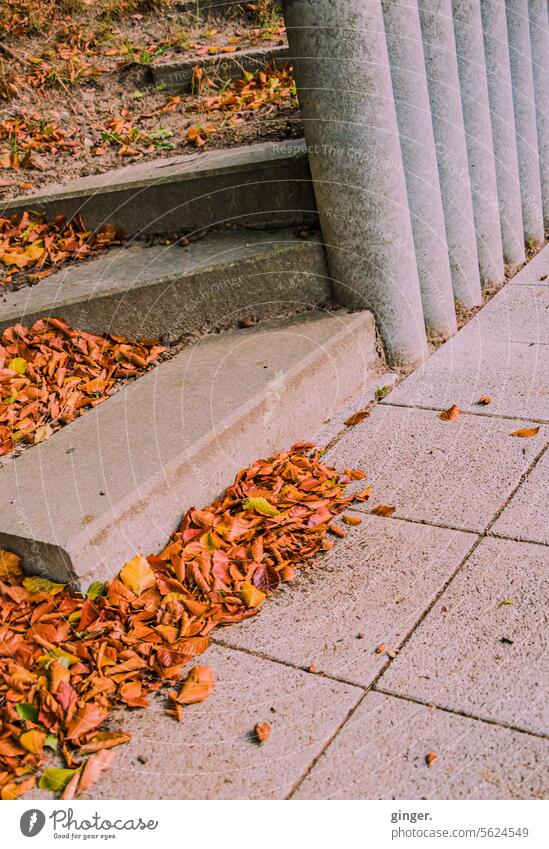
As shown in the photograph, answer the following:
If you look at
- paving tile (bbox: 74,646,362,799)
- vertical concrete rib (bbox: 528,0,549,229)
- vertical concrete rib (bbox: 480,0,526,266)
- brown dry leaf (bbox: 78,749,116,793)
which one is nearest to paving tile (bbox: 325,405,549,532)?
paving tile (bbox: 74,646,362,799)

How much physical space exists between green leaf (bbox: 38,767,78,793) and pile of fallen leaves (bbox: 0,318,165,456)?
4.06ft

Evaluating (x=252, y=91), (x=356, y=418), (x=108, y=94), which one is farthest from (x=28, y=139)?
(x=356, y=418)

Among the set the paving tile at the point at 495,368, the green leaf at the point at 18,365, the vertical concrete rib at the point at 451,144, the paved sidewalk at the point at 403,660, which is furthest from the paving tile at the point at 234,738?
the vertical concrete rib at the point at 451,144

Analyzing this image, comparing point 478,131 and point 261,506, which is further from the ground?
point 478,131

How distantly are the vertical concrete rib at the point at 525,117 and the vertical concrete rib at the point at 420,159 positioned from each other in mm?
1107

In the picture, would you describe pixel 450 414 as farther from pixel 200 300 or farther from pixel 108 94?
pixel 108 94

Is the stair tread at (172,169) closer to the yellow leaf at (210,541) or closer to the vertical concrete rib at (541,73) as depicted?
the vertical concrete rib at (541,73)

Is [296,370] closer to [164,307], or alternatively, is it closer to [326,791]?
[164,307]

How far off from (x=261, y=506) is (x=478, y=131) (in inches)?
89.3

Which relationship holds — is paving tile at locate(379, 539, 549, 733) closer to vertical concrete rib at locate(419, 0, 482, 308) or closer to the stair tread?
vertical concrete rib at locate(419, 0, 482, 308)

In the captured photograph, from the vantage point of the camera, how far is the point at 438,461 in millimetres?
2775

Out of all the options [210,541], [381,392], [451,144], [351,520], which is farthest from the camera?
[451,144]

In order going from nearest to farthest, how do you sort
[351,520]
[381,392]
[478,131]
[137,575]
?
[137,575] < [351,520] < [381,392] < [478,131]
